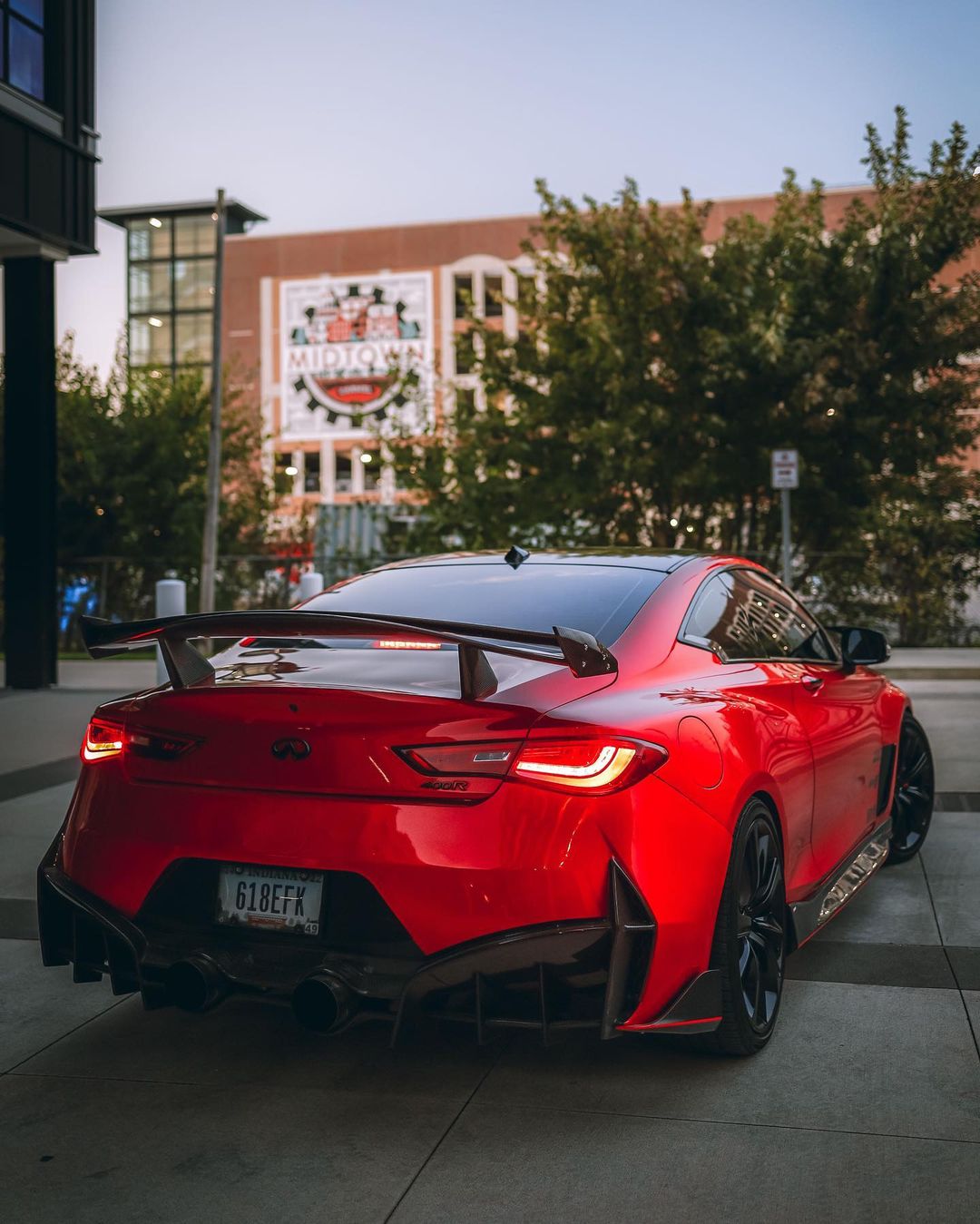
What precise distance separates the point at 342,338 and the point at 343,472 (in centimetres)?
768

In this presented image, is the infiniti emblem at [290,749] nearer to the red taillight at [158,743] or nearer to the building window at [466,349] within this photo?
the red taillight at [158,743]

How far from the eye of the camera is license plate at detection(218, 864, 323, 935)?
3.54 m

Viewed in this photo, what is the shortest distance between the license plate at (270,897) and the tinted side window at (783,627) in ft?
6.84

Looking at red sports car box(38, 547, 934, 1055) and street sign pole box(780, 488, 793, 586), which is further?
street sign pole box(780, 488, 793, 586)

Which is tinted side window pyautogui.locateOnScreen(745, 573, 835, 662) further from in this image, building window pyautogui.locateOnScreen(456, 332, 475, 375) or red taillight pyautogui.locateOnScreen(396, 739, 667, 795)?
building window pyautogui.locateOnScreen(456, 332, 475, 375)

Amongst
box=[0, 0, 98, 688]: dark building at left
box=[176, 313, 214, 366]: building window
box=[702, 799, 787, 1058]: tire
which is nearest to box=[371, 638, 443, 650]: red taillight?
box=[702, 799, 787, 1058]: tire

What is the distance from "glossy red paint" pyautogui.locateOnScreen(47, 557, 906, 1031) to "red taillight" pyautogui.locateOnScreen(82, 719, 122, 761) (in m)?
0.02

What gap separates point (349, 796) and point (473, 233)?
7360 cm

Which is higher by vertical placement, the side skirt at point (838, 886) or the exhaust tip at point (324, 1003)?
the exhaust tip at point (324, 1003)

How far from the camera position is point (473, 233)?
74.2m

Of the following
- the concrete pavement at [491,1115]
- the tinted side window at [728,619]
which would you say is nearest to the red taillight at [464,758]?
the concrete pavement at [491,1115]

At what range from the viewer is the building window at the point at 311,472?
79.9 m

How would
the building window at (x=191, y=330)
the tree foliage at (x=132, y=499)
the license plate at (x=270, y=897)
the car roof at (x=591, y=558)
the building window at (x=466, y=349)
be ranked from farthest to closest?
the building window at (x=191, y=330), the tree foliage at (x=132, y=499), the building window at (x=466, y=349), the car roof at (x=591, y=558), the license plate at (x=270, y=897)

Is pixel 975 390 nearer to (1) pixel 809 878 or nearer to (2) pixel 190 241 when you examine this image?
(1) pixel 809 878
